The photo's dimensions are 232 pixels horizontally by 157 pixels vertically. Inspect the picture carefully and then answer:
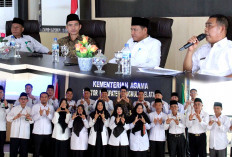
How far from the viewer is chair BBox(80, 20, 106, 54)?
15.2 feet

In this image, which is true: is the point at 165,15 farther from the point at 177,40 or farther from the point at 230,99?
the point at 230,99

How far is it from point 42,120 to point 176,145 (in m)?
0.92

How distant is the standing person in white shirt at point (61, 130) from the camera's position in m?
2.89

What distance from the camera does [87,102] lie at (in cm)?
281

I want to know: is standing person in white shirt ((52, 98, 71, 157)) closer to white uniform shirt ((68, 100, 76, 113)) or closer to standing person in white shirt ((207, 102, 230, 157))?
white uniform shirt ((68, 100, 76, 113))

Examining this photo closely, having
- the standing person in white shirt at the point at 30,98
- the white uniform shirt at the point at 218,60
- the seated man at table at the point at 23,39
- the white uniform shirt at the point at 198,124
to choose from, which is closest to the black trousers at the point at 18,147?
the standing person in white shirt at the point at 30,98

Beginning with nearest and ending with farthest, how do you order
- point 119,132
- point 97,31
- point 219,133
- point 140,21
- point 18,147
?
point 219,133, point 119,132, point 18,147, point 140,21, point 97,31

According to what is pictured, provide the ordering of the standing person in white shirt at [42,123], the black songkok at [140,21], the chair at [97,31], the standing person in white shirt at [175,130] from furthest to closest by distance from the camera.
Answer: the chair at [97,31], the black songkok at [140,21], the standing person in white shirt at [42,123], the standing person in white shirt at [175,130]

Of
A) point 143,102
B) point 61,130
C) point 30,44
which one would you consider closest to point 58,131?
point 61,130

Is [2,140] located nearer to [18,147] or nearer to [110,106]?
[18,147]

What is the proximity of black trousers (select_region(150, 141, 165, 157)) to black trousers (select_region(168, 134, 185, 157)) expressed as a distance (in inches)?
2.0

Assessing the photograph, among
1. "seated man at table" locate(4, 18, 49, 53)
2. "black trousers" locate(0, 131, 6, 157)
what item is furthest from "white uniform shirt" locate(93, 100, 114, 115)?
"seated man at table" locate(4, 18, 49, 53)

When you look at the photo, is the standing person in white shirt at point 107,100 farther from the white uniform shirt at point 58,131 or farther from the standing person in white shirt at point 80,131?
the white uniform shirt at point 58,131

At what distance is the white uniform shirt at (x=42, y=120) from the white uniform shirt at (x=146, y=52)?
4.31ft
